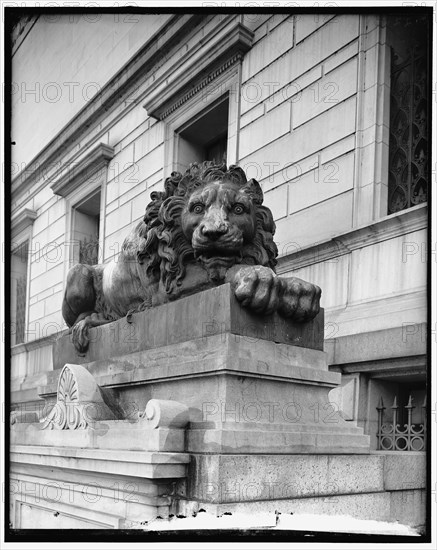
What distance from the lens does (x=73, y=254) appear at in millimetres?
12469

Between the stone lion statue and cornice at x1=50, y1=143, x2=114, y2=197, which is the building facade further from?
the stone lion statue

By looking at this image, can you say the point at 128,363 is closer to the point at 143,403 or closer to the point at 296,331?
the point at 143,403

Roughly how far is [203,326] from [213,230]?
0.80 meters

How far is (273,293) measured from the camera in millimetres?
5020

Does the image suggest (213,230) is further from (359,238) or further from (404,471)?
(359,238)

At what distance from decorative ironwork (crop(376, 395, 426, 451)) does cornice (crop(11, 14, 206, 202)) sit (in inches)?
257

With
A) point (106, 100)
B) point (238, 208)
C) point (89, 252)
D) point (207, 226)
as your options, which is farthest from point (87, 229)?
point (207, 226)

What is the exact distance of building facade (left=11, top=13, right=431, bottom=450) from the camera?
7.46m

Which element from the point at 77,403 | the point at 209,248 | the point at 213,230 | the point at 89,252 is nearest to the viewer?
the point at 213,230

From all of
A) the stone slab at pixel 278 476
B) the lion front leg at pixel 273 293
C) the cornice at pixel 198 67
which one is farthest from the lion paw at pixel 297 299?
the cornice at pixel 198 67

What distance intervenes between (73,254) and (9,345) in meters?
6.68

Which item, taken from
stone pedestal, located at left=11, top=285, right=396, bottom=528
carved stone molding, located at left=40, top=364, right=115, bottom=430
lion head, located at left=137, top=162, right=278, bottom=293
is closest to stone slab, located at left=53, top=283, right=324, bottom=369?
stone pedestal, located at left=11, top=285, right=396, bottom=528

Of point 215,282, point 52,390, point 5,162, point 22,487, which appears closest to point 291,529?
point 215,282

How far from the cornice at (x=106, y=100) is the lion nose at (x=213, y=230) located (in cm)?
567
